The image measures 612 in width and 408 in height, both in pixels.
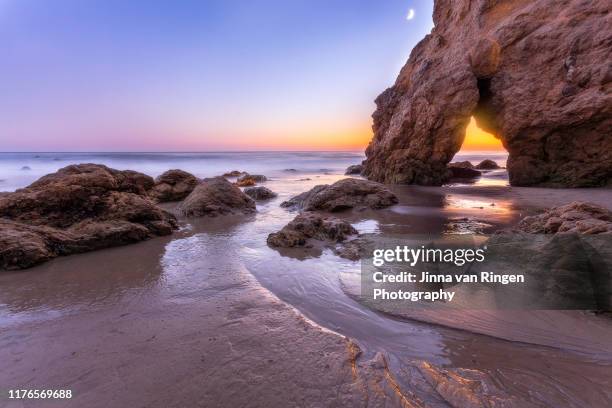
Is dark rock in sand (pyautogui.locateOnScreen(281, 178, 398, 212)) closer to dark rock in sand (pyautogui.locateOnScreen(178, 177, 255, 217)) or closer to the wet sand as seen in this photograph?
dark rock in sand (pyautogui.locateOnScreen(178, 177, 255, 217))

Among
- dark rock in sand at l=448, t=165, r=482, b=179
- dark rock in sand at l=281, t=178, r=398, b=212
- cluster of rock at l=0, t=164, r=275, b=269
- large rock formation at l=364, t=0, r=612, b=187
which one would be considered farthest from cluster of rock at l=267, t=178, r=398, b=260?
dark rock in sand at l=448, t=165, r=482, b=179

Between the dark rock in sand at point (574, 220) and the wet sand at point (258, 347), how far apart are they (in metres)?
1.17

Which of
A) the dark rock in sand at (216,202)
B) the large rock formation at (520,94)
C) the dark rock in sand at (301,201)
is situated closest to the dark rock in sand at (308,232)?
the dark rock in sand at (216,202)

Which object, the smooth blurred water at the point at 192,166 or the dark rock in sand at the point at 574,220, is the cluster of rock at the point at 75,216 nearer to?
the dark rock in sand at the point at 574,220

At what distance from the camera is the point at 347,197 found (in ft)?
27.9

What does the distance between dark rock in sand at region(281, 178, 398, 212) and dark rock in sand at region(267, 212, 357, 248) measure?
2.75m

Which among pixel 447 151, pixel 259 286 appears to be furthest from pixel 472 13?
pixel 259 286

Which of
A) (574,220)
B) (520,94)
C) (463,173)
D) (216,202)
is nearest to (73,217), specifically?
(216,202)

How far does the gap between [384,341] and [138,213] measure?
5.00 m

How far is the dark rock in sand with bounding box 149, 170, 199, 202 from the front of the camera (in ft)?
33.2

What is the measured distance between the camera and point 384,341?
2.28 m

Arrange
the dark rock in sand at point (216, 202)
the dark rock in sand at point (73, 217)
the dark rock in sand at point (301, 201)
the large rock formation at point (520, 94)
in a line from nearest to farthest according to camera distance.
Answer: the dark rock in sand at point (73, 217)
the dark rock in sand at point (216, 202)
the dark rock in sand at point (301, 201)
the large rock formation at point (520, 94)

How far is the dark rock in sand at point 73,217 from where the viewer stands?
13.3ft

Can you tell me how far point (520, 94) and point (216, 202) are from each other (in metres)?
11.9
